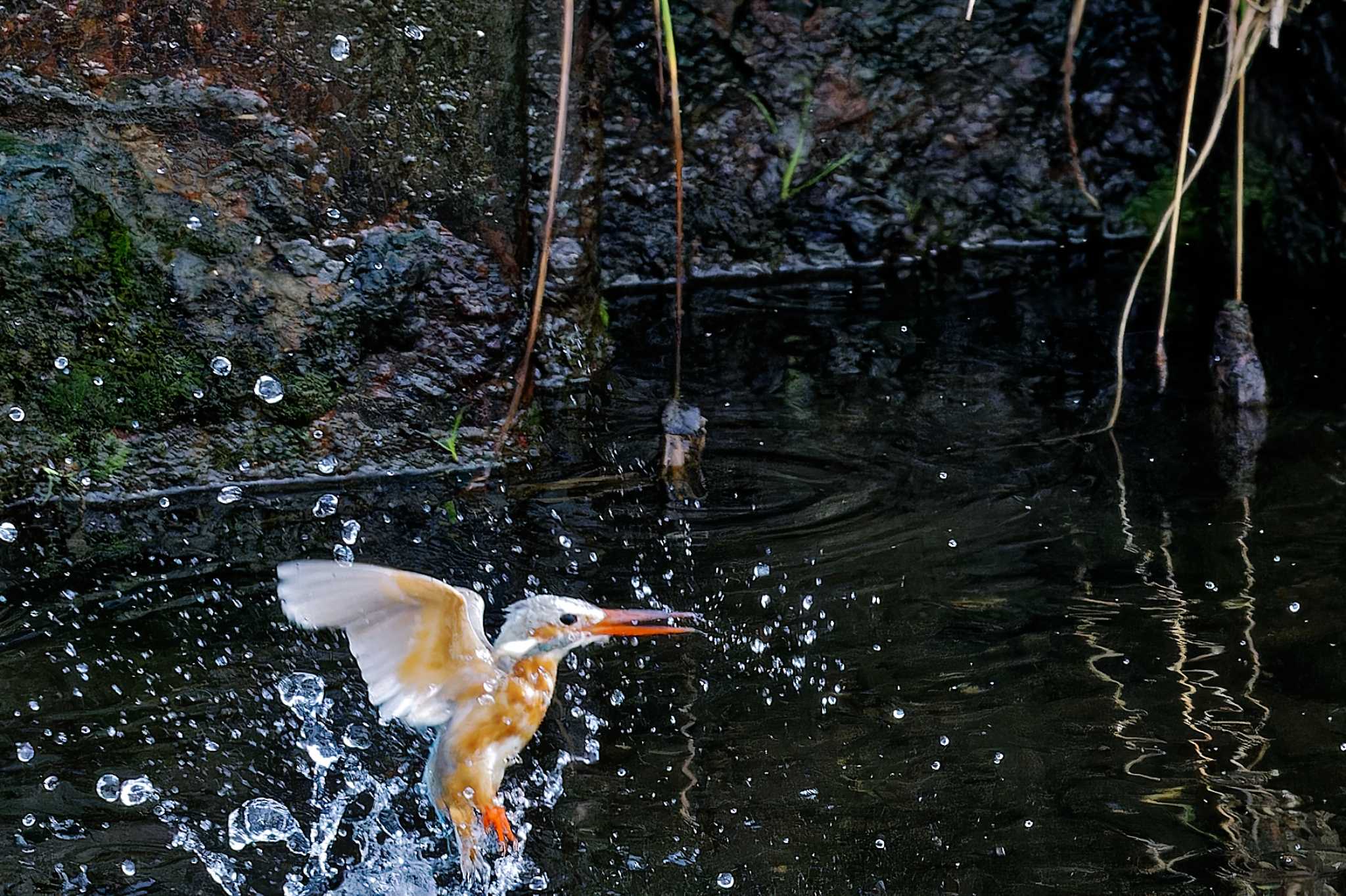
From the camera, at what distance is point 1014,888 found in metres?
2.15

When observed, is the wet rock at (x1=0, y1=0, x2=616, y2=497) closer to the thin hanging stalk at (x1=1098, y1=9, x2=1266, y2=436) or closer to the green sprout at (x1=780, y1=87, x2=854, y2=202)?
the thin hanging stalk at (x1=1098, y1=9, x2=1266, y2=436)

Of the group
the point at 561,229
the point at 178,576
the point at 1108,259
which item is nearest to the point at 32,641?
the point at 178,576

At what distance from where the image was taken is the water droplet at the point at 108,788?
2453mm

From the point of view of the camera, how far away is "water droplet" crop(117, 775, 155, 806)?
2.45m

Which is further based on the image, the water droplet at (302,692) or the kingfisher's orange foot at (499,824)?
the water droplet at (302,692)

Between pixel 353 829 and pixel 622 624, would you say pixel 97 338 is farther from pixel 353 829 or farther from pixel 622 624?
pixel 622 624

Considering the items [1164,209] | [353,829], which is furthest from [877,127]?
[353,829]

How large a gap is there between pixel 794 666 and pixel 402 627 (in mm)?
836

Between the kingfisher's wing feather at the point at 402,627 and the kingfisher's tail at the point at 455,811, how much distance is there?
0.06 m

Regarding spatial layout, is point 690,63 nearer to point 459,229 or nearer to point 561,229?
point 561,229

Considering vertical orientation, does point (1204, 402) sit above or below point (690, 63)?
below

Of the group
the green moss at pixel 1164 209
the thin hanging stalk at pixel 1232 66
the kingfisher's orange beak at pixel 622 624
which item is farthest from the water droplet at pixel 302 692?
the green moss at pixel 1164 209

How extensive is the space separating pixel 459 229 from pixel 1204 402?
219 centimetres

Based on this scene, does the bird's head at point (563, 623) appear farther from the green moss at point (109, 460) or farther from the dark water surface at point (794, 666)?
the green moss at point (109, 460)
